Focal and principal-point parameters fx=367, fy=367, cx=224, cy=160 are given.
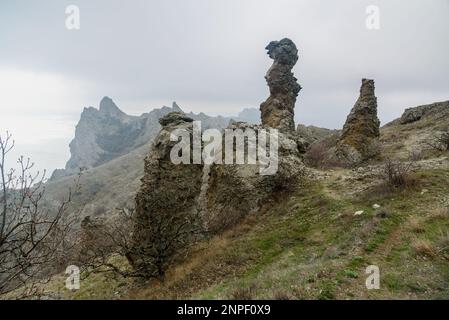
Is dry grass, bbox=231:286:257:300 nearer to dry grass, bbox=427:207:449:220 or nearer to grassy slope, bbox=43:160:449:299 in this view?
grassy slope, bbox=43:160:449:299

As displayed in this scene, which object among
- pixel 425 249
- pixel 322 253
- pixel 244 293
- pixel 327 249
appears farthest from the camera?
pixel 327 249

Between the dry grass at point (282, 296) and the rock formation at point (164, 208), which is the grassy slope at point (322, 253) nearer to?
the dry grass at point (282, 296)

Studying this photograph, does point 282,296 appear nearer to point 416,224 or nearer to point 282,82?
point 416,224

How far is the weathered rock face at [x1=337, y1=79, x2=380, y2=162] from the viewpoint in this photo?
38.4 meters

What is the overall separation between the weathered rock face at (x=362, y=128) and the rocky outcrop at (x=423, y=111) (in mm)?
18515

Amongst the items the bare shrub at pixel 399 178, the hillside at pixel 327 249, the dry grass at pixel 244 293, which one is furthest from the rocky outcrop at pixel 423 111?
the dry grass at pixel 244 293

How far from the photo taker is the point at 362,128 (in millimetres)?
39938

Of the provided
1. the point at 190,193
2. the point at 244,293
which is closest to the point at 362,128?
the point at 190,193

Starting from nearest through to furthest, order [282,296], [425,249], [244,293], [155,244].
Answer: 1. [282,296]
2. [244,293]
3. [425,249]
4. [155,244]

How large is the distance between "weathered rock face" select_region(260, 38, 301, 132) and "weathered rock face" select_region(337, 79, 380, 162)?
710cm

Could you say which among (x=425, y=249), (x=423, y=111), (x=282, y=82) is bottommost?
(x=425, y=249)

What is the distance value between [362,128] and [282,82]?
11305mm

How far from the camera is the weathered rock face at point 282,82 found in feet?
148
